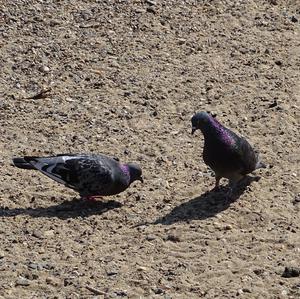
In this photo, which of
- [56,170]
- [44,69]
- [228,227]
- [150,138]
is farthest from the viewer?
[44,69]

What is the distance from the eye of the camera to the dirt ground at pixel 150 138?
7891mm

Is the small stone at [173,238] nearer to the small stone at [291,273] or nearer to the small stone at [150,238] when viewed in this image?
the small stone at [150,238]

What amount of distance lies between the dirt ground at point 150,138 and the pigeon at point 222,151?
0.31 meters

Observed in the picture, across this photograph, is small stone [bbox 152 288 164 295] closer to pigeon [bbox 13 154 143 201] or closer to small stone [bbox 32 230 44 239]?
small stone [bbox 32 230 44 239]

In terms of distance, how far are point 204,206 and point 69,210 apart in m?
1.26

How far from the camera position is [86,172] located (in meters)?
9.00

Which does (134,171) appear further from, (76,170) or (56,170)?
(56,170)

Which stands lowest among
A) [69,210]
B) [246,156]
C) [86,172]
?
[69,210]

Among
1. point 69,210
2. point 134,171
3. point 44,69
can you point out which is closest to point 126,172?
point 134,171

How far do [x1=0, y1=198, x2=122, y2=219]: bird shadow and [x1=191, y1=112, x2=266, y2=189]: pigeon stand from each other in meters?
0.98

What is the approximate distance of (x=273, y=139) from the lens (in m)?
10.2

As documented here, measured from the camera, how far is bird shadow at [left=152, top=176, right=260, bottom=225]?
29.0 ft

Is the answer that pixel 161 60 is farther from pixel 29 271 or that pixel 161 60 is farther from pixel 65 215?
pixel 29 271

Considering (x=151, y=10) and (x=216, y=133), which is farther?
(x=151, y=10)
